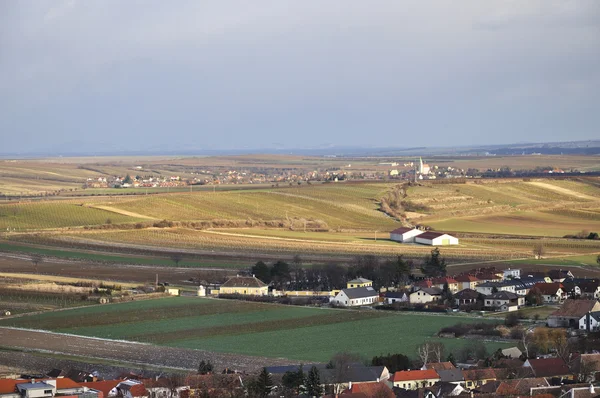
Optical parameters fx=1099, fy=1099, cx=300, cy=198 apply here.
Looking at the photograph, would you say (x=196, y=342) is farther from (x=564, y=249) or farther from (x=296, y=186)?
(x=296, y=186)

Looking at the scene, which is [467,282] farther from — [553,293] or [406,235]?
[406,235]

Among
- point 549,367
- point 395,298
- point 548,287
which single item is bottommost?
point 395,298

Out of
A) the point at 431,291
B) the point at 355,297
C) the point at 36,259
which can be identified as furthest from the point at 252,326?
the point at 36,259

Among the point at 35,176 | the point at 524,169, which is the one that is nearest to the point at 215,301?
the point at 35,176

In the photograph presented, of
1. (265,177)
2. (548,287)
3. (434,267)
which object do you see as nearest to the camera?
(548,287)

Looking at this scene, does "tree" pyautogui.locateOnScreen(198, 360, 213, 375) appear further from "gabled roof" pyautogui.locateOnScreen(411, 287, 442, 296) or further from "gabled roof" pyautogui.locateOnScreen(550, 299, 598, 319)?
"gabled roof" pyautogui.locateOnScreen(411, 287, 442, 296)

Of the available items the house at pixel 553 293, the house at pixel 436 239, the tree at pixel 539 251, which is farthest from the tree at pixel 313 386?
the house at pixel 436 239
